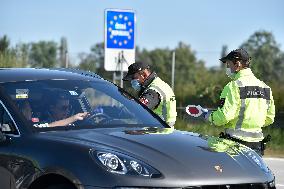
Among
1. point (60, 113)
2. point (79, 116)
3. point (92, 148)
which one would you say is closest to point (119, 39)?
point (79, 116)

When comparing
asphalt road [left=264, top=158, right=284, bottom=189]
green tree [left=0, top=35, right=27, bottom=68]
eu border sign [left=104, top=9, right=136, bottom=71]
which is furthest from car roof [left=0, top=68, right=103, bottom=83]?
green tree [left=0, top=35, right=27, bottom=68]

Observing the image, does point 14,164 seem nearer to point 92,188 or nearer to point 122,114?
point 92,188

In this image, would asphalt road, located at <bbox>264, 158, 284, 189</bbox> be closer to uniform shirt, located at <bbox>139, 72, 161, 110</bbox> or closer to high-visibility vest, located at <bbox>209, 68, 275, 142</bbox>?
uniform shirt, located at <bbox>139, 72, 161, 110</bbox>

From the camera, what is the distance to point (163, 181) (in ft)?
18.9

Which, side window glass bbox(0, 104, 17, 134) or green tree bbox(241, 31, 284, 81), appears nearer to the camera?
side window glass bbox(0, 104, 17, 134)

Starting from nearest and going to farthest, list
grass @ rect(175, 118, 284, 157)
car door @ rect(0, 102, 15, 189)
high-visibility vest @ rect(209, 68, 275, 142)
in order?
car door @ rect(0, 102, 15, 189), high-visibility vest @ rect(209, 68, 275, 142), grass @ rect(175, 118, 284, 157)

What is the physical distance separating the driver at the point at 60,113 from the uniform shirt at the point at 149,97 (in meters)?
2.19

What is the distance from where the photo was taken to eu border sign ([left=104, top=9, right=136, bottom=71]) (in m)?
18.2

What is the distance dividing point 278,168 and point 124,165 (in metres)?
8.93

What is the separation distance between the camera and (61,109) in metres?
7.00

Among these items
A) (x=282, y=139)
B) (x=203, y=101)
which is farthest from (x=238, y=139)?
(x=203, y=101)

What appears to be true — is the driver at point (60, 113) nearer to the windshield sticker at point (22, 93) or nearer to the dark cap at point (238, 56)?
the windshield sticker at point (22, 93)

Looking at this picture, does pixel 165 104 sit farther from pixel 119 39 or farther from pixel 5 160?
pixel 119 39

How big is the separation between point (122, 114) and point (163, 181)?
1.66 metres
